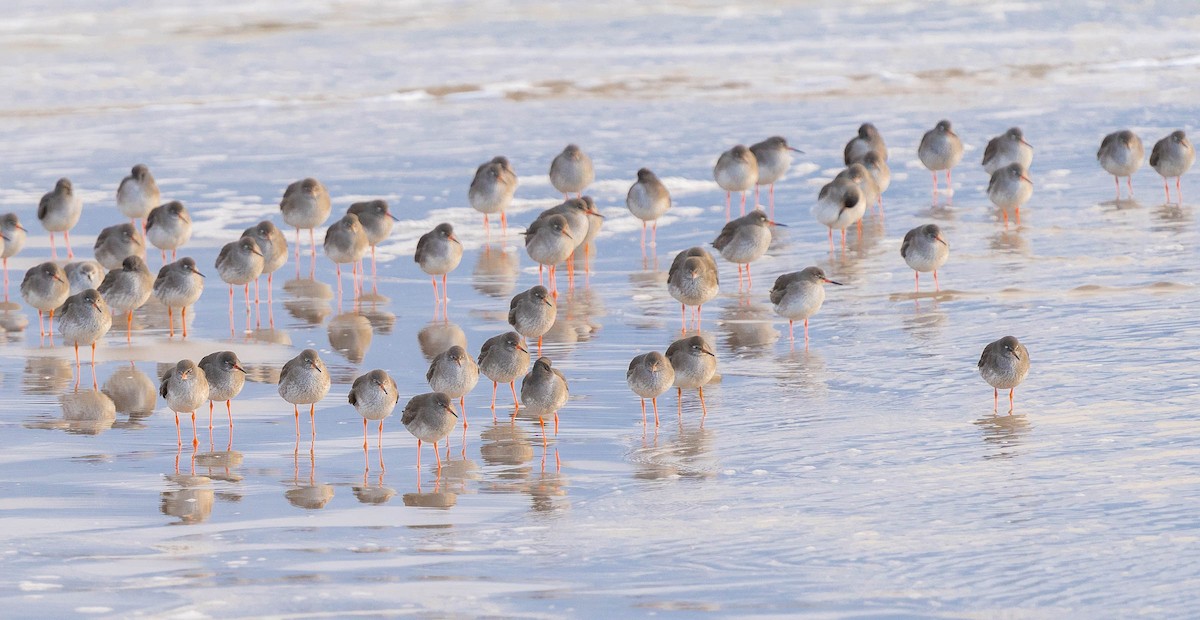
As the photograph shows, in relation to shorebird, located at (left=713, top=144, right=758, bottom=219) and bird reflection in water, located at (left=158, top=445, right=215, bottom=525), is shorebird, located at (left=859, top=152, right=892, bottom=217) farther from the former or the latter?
bird reflection in water, located at (left=158, top=445, right=215, bottom=525)

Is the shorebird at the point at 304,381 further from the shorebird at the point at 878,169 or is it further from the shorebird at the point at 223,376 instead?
the shorebird at the point at 878,169

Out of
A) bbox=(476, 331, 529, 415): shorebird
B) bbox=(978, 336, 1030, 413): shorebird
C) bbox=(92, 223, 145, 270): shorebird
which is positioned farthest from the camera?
bbox=(92, 223, 145, 270): shorebird

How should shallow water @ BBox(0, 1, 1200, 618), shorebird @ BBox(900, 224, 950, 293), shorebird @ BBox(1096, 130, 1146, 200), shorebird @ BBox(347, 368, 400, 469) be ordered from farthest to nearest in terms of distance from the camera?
shorebird @ BBox(1096, 130, 1146, 200) → shorebird @ BBox(900, 224, 950, 293) → shorebird @ BBox(347, 368, 400, 469) → shallow water @ BBox(0, 1, 1200, 618)

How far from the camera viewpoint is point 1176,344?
33.1 feet

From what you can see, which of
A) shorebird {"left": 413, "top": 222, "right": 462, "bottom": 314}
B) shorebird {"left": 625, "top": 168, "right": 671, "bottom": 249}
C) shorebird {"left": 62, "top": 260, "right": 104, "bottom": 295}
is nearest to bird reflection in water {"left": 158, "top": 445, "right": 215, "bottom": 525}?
shorebird {"left": 413, "top": 222, "right": 462, "bottom": 314}

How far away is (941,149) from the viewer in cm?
1612

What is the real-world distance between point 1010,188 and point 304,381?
7399 mm

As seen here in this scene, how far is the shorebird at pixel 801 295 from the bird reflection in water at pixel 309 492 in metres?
3.63

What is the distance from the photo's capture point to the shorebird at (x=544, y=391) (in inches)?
355

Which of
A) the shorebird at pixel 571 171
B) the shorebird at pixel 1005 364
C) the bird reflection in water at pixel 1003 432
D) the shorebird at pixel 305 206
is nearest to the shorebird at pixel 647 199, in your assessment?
the shorebird at pixel 571 171

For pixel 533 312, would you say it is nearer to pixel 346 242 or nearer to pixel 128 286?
pixel 346 242

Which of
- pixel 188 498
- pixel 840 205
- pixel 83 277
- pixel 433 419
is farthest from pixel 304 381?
pixel 840 205

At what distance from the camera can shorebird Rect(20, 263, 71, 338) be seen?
464 inches

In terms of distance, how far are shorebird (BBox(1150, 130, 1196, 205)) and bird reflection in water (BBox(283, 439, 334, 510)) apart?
9454mm
